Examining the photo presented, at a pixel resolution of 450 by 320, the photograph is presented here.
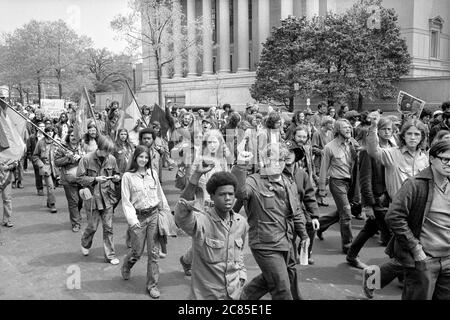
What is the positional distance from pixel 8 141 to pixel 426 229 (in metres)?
6.94

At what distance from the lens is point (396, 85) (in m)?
31.5

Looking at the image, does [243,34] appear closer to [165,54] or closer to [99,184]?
[165,54]

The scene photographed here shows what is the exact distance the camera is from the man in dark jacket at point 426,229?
12.1 ft

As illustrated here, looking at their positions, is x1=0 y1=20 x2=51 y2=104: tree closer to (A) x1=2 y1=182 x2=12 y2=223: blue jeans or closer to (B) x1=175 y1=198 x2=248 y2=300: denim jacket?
(A) x1=2 y1=182 x2=12 y2=223: blue jeans

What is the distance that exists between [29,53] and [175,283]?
36.6m

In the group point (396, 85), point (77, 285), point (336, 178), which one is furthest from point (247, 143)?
point (396, 85)

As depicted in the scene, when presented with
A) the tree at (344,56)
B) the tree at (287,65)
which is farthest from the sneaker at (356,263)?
the tree at (287,65)

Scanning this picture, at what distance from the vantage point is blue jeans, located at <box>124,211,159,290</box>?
532cm

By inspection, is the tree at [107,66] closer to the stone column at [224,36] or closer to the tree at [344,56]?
the stone column at [224,36]

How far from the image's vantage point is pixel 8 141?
8109 millimetres

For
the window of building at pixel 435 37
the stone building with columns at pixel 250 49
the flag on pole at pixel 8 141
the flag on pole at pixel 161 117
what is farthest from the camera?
the window of building at pixel 435 37

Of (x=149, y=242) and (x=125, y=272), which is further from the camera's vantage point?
(x=125, y=272)

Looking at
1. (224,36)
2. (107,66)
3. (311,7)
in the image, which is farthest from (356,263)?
(107,66)
